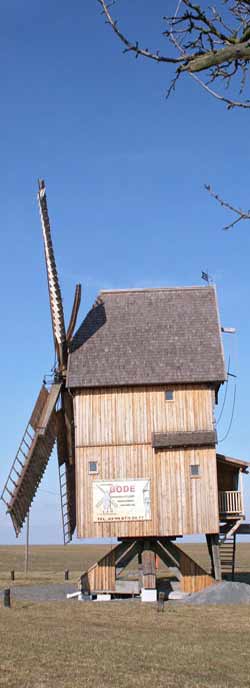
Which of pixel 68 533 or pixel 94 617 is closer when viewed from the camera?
pixel 94 617

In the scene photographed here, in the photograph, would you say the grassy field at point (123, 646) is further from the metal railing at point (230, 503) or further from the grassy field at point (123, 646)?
the metal railing at point (230, 503)

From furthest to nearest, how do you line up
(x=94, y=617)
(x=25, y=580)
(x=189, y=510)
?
(x=25, y=580) < (x=189, y=510) < (x=94, y=617)

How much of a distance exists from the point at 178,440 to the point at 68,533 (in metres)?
7.41

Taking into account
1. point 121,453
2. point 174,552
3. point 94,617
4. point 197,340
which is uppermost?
point 197,340

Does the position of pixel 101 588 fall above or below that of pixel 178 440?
below

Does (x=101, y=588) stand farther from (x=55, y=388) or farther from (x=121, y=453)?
(x=55, y=388)

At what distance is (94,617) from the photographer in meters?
27.6

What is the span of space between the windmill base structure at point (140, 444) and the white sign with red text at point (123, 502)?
39 millimetres

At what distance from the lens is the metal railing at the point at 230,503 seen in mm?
33750

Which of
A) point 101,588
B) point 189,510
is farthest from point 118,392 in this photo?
point 101,588

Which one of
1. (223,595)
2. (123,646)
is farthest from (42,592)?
(123,646)

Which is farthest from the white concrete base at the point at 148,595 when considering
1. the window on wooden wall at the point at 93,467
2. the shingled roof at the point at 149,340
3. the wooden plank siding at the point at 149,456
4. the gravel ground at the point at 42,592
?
the shingled roof at the point at 149,340

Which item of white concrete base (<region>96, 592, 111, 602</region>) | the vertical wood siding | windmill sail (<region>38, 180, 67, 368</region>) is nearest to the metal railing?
the vertical wood siding

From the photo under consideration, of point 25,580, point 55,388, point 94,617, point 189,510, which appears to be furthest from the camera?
point 25,580
